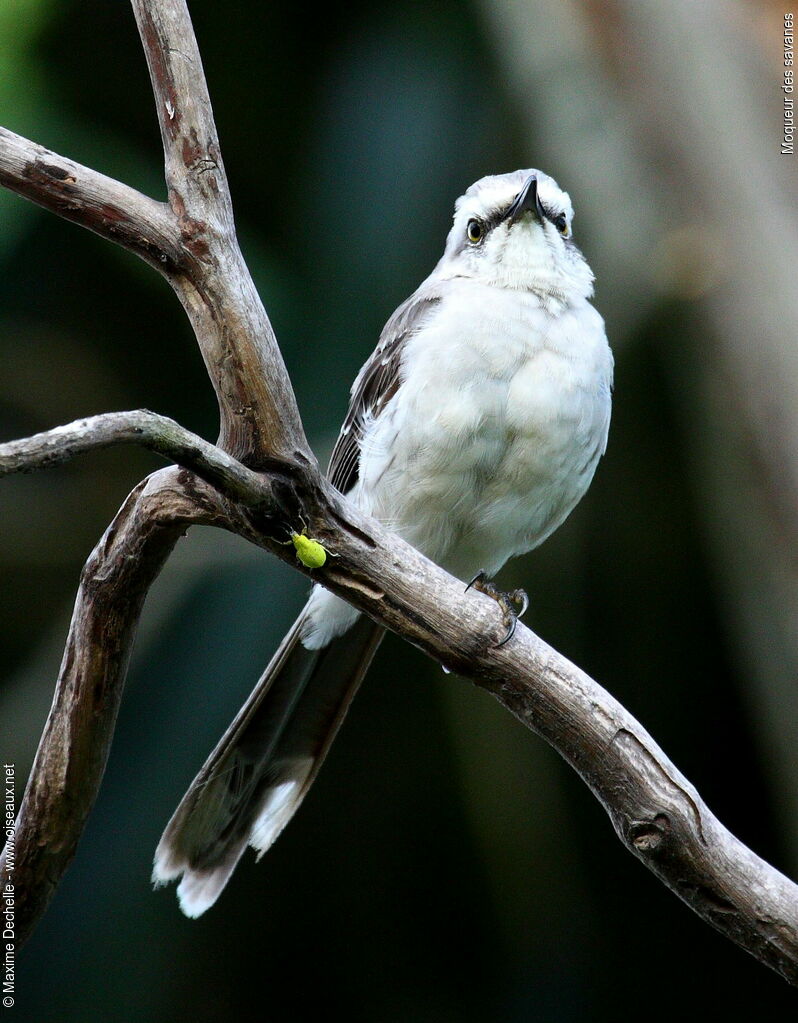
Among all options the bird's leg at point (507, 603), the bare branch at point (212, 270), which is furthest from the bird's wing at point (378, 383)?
the bare branch at point (212, 270)

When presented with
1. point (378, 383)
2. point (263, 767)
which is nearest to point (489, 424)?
point (378, 383)

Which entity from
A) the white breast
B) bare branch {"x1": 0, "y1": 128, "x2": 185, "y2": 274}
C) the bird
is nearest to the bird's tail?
the bird

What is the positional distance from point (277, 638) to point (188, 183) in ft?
8.98

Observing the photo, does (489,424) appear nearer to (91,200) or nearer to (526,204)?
(526,204)

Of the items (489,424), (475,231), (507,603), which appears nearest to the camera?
(507,603)

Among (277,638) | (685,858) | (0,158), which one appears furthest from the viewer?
(277,638)

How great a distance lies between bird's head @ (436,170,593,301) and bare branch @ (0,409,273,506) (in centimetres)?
153

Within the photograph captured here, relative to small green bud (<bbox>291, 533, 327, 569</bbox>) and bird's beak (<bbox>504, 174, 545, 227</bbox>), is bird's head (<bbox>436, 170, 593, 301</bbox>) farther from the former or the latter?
small green bud (<bbox>291, 533, 327, 569</bbox>)

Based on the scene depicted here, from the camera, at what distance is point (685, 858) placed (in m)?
2.28

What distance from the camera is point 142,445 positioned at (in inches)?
73.2

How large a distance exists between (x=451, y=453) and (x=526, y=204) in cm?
86

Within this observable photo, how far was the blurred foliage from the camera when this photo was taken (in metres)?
4.84

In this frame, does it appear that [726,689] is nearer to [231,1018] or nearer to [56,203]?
[231,1018]

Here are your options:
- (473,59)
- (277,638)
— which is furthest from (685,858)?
(473,59)
